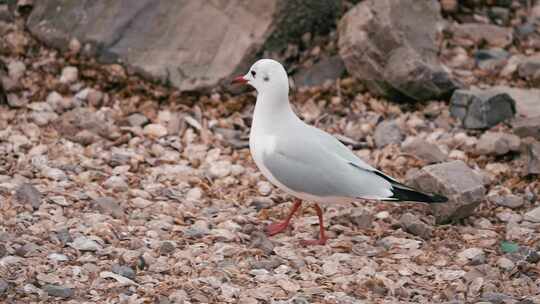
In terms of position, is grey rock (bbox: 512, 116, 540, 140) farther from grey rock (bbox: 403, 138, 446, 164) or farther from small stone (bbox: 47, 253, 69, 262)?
small stone (bbox: 47, 253, 69, 262)

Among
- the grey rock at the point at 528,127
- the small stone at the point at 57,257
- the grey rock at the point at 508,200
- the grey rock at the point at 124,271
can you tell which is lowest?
the grey rock at the point at 124,271

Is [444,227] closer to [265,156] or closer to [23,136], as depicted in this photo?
[265,156]

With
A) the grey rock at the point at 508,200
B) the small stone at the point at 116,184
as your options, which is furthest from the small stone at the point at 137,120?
the grey rock at the point at 508,200

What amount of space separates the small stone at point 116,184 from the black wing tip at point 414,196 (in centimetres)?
160

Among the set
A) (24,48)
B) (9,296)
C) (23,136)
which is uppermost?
(24,48)

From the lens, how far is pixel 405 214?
5.18m

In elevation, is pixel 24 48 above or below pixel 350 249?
above

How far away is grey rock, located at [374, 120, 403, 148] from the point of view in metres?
6.04

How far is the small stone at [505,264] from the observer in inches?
184

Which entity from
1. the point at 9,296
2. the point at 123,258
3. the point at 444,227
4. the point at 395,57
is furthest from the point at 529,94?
the point at 9,296

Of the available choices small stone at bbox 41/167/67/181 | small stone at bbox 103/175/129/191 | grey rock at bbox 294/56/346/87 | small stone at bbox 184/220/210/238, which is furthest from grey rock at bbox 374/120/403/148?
small stone at bbox 41/167/67/181

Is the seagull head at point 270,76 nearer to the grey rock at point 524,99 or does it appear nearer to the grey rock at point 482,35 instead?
the grey rock at point 524,99

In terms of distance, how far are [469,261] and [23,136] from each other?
2865 millimetres

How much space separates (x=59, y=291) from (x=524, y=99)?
3578 millimetres
